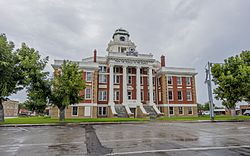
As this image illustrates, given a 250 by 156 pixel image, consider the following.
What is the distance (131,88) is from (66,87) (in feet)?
61.2

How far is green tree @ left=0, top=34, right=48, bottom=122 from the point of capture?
888 inches

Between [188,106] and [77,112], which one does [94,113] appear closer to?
[77,112]

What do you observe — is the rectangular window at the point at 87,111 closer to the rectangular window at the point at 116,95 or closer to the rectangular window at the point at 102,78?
the rectangular window at the point at 116,95

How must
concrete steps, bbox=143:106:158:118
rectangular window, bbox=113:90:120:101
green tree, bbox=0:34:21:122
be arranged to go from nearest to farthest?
green tree, bbox=0:34:21:122 → concrete steps, bbox=143:106:158:118 → rectangular window, bbox=113:90:120:101

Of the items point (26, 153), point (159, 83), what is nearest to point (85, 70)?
point (159, 83)

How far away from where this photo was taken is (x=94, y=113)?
3706cm

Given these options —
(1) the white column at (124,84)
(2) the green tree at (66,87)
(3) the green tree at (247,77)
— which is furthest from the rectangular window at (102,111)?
(3) the green tree at (247,77)

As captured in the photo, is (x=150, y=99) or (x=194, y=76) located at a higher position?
(x=194, y=76)

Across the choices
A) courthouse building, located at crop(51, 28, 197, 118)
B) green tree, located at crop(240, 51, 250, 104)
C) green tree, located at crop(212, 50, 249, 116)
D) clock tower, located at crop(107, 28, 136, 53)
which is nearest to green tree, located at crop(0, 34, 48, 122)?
courthouse building, located at crop(51, 28, 197, 118)

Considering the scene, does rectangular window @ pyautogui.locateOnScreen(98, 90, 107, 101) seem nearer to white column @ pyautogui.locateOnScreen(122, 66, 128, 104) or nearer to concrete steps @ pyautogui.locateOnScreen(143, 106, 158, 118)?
white column @ pyautogui.locateOnScreen(122, 66, 128, 104)

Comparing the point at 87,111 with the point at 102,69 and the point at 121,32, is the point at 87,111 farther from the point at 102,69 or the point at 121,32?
the point at 121,32

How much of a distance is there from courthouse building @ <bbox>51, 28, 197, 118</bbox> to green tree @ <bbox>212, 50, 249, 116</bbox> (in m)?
10.9

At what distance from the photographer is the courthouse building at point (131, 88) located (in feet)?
122

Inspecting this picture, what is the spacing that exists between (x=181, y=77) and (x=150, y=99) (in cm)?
891
